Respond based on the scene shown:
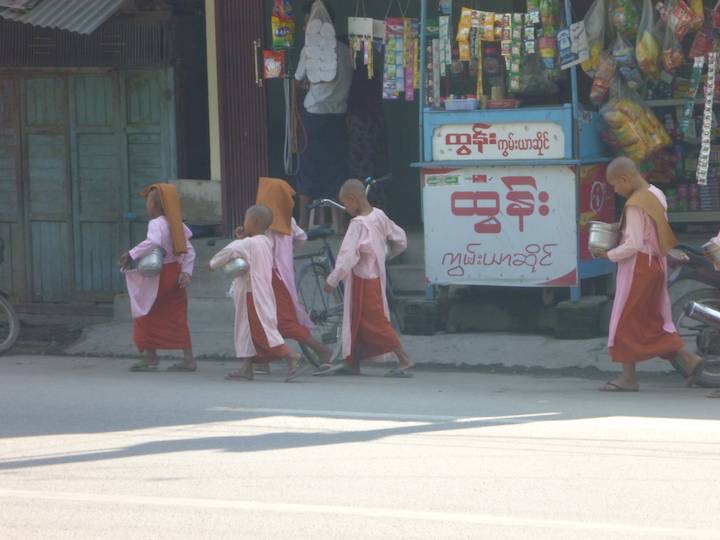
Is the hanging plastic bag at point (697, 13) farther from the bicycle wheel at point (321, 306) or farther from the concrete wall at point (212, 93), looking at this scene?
the concrete wall at point (212, 93)

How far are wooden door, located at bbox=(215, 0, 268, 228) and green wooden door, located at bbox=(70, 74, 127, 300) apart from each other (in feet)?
4.03

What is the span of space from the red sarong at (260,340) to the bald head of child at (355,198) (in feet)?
3.10

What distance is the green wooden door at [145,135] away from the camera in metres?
13.3

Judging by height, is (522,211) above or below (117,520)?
above

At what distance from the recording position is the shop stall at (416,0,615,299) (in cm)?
1050

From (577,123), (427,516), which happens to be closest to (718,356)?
(577,123)

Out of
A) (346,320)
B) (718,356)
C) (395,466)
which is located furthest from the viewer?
(346,320)

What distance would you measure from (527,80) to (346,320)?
2.61m

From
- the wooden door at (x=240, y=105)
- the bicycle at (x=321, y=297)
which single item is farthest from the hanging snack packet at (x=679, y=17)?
the wooden door at (x=240, y=105)

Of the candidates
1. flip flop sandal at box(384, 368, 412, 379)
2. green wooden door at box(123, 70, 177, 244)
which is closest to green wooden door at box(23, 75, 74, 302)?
green wooden door at box(123, 70, 177, 244)

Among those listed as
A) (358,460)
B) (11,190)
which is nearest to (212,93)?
(11,190)

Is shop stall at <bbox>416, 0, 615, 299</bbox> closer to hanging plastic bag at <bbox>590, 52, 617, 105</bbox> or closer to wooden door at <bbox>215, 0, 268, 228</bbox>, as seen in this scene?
hanging plastic bag at <bbox>590, 52, 617, 105</bbox>

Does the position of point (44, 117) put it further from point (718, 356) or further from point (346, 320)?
point (718, 356)

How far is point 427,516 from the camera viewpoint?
5.90m
